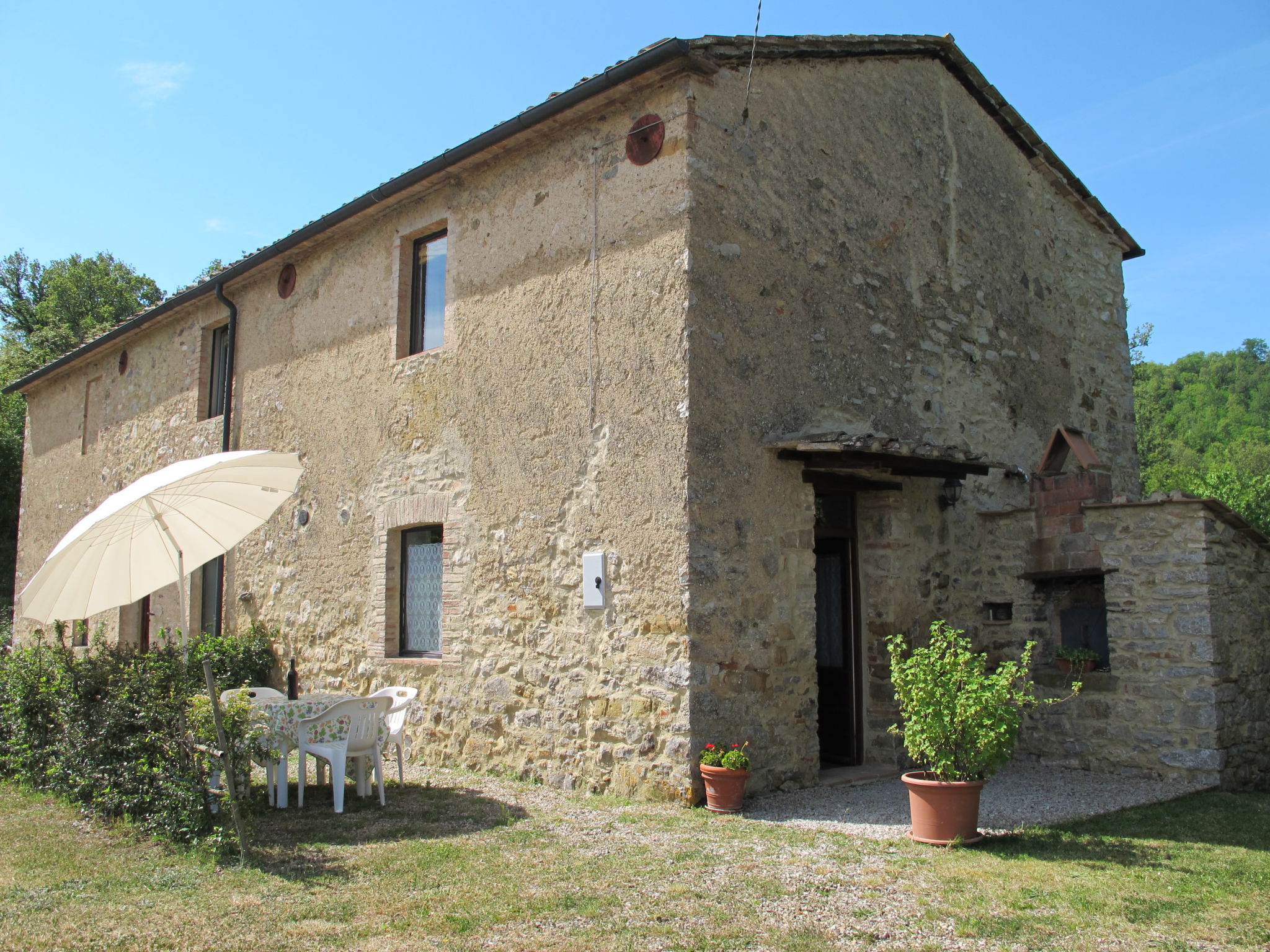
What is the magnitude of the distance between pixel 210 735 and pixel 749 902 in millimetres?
3043

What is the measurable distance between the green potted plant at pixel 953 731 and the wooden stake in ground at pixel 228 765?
363 cm

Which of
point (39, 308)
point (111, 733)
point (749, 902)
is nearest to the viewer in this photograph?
point (749, 902)

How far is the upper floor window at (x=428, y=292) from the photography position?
929cm

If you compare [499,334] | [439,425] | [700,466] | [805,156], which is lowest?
[700,466]

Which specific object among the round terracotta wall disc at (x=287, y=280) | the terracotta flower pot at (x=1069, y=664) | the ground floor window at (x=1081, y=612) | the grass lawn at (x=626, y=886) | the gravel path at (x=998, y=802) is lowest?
the gravel path at (x=998, y=802)

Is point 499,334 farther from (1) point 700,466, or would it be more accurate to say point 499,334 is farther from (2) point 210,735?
(2) point 210,735

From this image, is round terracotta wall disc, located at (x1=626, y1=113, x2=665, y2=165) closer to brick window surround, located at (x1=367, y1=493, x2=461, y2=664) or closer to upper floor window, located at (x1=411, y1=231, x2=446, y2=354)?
upper floor window, located at (x1=411, y1=231, x2=446, y2=354)

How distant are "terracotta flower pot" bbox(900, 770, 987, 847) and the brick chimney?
3.22 m

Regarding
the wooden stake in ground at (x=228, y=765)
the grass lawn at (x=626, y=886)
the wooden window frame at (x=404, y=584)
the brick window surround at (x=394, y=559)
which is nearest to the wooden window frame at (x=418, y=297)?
the brick window surround at (x=394, y=559)

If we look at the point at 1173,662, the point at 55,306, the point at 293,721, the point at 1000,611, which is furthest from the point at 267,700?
the point at 55,306

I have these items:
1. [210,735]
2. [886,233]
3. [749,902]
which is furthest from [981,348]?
[210,735]

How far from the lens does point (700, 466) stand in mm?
6797

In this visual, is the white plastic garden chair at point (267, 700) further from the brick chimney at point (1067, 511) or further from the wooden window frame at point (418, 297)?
the brick chimney at point (1067, 511)

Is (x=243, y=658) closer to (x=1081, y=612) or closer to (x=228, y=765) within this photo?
(x=228, y=765)
